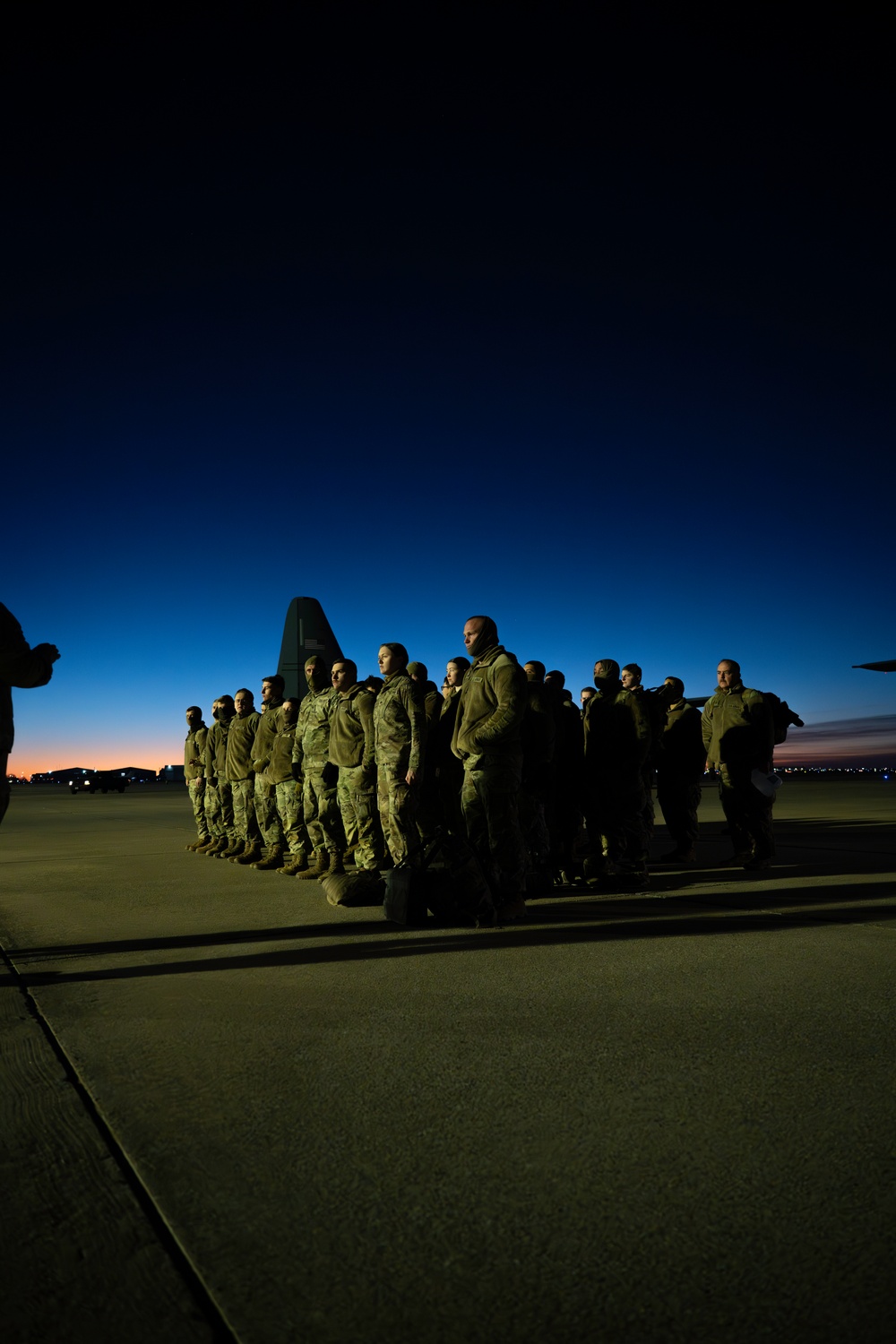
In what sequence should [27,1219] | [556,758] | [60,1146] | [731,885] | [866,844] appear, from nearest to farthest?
1. [27,1219]
2. [60,1146]
3. [731,885]
4. [556,758]
5. [866,844]

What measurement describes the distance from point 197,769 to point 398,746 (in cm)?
600

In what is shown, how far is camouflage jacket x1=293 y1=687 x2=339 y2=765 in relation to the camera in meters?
8.62

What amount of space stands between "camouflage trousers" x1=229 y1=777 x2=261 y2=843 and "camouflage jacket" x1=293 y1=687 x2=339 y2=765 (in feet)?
5.05

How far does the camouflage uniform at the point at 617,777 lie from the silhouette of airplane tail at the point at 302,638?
23.1m

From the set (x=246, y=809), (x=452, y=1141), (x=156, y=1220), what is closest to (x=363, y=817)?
(x=246, y=809)

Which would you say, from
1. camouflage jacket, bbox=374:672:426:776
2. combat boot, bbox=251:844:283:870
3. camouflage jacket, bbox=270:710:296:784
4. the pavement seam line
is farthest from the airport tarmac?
combat boot, bbox=251:844:283:870

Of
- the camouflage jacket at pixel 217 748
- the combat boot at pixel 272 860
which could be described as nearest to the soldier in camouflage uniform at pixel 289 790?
the combat boot at pixel 272 860

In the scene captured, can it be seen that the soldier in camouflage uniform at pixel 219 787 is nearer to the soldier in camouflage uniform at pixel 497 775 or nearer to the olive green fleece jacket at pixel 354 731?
the olive green fleece jacket at pixel 354 731

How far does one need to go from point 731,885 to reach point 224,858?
5.79 m

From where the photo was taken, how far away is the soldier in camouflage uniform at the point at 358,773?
309 inches

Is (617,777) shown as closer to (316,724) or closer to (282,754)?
(316,724)

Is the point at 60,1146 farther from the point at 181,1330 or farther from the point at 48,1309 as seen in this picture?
the point at 181,1330

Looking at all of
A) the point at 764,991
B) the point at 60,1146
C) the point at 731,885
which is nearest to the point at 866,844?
the point at 731,885

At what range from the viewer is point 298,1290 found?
1774 mm
